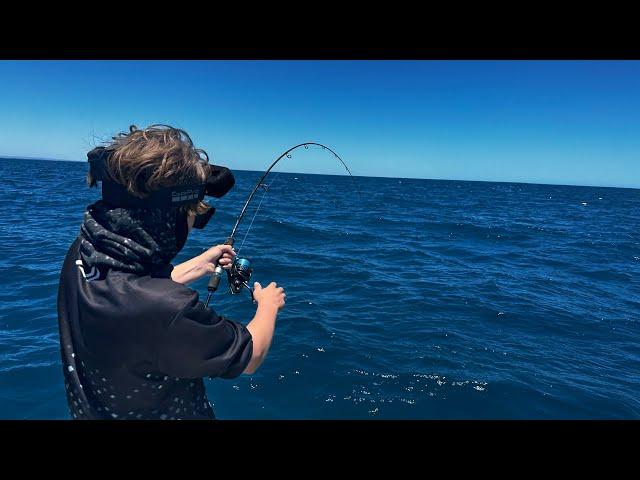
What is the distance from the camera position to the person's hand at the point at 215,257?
9.52 feet

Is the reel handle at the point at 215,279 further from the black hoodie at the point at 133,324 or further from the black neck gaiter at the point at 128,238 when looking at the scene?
the black neck gaiter at the point at 128,238

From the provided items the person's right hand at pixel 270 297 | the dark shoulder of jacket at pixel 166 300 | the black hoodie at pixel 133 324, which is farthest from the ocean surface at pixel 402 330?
the dark shoulder of jacket at pixel 166 300

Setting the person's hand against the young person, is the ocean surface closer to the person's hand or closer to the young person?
the person's hand

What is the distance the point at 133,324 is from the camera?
Answer: 1395 mm

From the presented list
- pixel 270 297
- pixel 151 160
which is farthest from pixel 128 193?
pixel 270 297

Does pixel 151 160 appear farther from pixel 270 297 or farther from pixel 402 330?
pixel 402 330

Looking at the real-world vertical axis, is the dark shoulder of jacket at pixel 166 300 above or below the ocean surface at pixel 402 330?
above

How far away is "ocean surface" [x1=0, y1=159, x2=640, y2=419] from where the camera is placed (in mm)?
4984

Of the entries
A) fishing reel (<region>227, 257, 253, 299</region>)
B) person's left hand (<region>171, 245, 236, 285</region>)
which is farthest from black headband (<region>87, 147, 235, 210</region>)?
fishing reel (<region>227, 257, 253, 299</region>)

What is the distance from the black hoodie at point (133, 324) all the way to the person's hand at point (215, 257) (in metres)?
1.18

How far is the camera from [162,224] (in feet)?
5.27

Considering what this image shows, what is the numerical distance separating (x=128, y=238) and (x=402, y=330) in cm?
622
